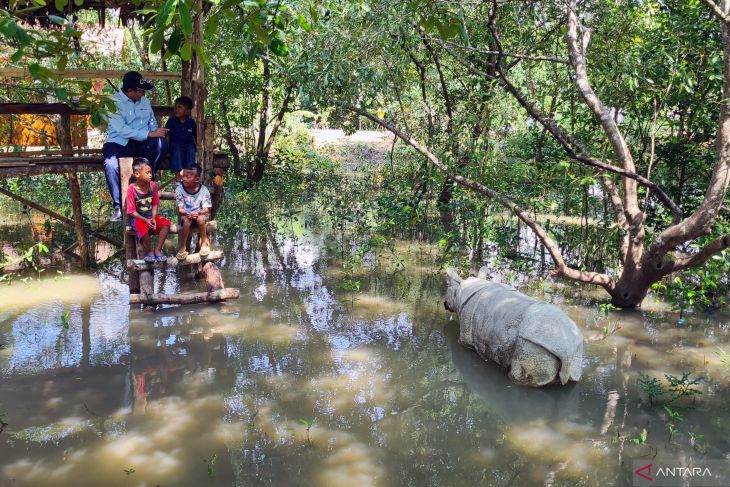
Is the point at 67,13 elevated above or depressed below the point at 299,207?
above

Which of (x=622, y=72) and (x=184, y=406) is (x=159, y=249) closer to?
(x=184, y=406)

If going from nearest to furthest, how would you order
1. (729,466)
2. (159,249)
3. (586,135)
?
(729,466), (159,249), (586,135)

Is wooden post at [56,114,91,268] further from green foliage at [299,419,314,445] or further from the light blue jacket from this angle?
green foliage at [299,419,314,445]

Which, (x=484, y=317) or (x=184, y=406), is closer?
(x=184, y=406)

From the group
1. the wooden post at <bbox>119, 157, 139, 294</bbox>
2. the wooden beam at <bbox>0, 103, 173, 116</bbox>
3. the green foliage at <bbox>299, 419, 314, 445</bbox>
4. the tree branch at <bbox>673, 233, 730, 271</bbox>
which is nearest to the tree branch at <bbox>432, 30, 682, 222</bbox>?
the tree branch at <bbox>673, 233, 730, 271</bbox>

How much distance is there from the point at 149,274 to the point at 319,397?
2910mm

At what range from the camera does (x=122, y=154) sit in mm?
7512

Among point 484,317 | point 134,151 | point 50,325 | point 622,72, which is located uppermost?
point 622,72

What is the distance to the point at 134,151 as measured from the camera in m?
7.70

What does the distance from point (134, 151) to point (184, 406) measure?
380 cm

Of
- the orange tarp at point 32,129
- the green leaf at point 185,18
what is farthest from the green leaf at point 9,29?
the orange tarp at point 32,129

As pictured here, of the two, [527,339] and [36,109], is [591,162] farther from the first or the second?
[36,109]

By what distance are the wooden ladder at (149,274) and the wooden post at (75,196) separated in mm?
1370

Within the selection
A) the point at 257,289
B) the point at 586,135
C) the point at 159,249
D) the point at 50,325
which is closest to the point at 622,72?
the point at 586,135
